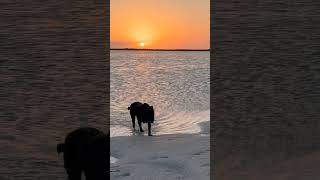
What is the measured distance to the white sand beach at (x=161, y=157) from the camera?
13.2 feet

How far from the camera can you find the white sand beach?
13.2 ft

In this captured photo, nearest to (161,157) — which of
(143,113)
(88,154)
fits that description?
(88,154)

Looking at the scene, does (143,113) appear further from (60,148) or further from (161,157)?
(60,148)

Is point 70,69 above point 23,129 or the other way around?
above

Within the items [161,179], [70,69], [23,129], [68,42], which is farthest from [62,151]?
[161,179]

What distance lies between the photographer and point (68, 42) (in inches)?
110

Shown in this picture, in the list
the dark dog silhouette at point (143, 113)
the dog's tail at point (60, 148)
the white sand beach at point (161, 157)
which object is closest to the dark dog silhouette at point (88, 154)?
the dog's tail at point (60, 148)

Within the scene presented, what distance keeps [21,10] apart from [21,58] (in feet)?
1.09

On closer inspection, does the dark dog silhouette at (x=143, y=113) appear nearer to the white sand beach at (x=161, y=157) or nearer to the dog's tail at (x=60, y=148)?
the white sand beach at (x=161, y=157)

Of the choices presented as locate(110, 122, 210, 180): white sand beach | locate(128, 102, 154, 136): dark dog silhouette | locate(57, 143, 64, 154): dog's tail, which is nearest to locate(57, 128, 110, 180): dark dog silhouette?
locate(57, 143, 64, 154): dog's tail

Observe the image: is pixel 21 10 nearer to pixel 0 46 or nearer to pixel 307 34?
pixel 0 46

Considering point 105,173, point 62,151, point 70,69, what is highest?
point 70,69

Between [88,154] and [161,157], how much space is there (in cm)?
165

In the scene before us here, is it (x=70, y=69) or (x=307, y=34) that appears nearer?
(x=70, y=69)
